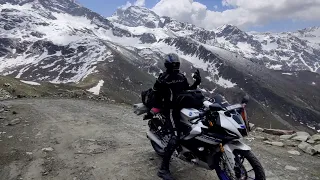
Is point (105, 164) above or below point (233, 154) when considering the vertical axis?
below

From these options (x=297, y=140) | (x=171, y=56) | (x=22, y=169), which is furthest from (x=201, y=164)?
(x=297, y=140)

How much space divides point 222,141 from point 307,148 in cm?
654

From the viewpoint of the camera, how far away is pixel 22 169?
34.3 ft

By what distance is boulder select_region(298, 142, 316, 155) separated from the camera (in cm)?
1265

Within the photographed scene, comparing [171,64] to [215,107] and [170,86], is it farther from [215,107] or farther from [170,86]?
[215,107]

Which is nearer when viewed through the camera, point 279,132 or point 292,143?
point 292,143

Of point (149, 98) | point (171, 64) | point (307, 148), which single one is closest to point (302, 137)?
point (307, 148)

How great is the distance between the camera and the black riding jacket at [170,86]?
9461 mm

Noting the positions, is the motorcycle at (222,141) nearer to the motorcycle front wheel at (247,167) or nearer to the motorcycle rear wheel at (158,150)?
the motorcycle front wheel at (247,167)

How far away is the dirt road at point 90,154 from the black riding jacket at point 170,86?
2.27 m

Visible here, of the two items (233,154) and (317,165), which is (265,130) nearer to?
(317,165)

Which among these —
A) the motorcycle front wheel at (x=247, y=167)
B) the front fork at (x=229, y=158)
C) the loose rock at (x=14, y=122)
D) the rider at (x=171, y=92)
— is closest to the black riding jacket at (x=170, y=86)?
the rider at (x=171, y=92)

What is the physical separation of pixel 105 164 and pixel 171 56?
13.5 feet

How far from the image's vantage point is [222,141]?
8094 millimetres
